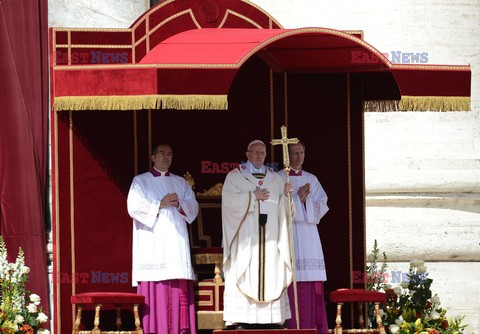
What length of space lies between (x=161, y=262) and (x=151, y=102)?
5.49 feet

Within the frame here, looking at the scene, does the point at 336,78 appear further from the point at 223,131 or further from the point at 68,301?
the point at 68,301

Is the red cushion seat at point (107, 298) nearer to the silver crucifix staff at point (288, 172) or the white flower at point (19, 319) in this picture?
the white flower at point (19, 319)

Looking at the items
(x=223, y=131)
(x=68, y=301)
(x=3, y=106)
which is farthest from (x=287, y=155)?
(x=3, y=106)

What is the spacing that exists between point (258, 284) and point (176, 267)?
795 millimetres

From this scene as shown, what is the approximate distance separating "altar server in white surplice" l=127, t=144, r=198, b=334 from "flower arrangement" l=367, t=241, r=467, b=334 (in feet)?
6.87

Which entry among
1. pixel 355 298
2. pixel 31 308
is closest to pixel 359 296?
pixel 355 298

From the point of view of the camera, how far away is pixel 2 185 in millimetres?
18328

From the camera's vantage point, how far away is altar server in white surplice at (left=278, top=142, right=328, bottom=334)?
1647 centimetres

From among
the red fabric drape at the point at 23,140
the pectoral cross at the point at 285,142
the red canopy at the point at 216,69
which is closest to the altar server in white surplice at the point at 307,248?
the pectoral cross at the point at 285,142

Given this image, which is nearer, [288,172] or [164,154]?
[288,172]

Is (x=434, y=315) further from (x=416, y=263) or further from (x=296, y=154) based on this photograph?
(x=296, y=154)

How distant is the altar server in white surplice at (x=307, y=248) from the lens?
16469 millimetres

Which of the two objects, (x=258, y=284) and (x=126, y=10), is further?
(x=126, y=10)

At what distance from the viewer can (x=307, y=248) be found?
16.5 metres
